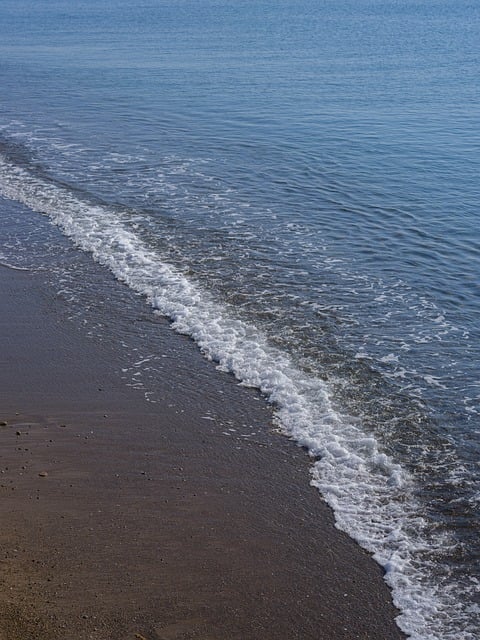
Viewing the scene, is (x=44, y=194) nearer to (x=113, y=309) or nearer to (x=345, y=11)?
(x=113, y=309)

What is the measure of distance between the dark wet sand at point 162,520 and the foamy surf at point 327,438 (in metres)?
0.27

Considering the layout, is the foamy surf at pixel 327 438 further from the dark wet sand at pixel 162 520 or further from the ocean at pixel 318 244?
the dark wet sand at pixel 162 520

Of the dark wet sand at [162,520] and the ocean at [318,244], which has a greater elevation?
the ocean at [318,244]

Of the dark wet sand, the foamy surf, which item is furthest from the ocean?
the dark wet sand

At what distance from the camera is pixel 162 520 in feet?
36.0

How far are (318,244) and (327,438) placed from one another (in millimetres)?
9681

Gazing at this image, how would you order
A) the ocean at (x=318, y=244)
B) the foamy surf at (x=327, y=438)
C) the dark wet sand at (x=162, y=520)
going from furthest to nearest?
the ocean at (x=318, y=244) < the foamy surf at (x=327, y=438) < the dark wet sand at (x=162, y=520)

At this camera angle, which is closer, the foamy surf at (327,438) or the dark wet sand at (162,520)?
the dark wet sand at (162,520)

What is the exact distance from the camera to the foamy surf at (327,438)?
9781mm

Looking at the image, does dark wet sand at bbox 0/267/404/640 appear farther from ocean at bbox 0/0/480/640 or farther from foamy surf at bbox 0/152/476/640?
ocean at bbox 0/0/480/640

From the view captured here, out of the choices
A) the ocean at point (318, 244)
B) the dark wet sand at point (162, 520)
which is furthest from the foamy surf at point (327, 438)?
the dark wet sand at point (162, 520)

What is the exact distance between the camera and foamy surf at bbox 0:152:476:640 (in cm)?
978

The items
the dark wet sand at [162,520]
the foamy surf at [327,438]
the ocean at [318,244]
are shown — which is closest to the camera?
the dark wet sand at [162,520]

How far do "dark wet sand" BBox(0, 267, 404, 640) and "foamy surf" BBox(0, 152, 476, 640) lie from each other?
27 cm
